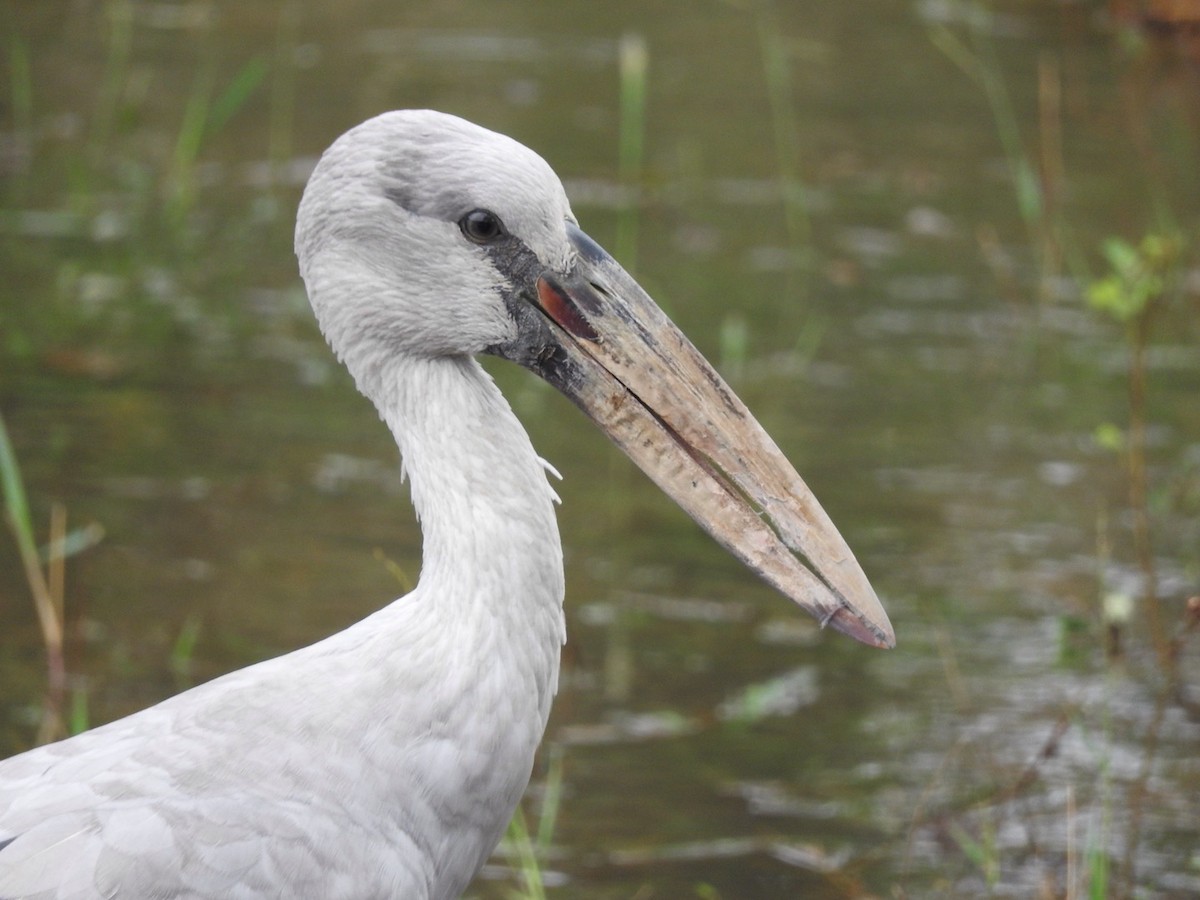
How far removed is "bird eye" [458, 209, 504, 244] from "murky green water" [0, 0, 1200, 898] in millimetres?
1566

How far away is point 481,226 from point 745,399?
3623 mm

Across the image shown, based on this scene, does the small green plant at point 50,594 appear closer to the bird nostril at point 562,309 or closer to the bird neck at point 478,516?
the bird neck at point 478,516

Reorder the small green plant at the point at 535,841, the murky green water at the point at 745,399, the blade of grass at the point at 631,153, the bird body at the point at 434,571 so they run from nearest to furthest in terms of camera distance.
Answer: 1. the bird body at the point at 434,571
2. the small green plant at the point at 535,841
3. the murky green water at the point at 745,399
4. the blade of grass at the point at 631,153

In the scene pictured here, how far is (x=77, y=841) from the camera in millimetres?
2566

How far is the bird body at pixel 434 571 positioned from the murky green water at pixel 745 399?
1.18m

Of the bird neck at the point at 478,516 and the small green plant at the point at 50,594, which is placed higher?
the bird neck at the point at 478,516

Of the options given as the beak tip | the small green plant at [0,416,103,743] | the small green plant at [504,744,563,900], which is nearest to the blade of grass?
the small green plant at [0,416,103,743]

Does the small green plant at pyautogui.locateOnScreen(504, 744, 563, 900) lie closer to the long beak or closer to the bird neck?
the bird neck

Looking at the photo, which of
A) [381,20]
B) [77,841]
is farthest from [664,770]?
[381,20]

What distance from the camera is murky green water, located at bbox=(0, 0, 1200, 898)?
14.4ft

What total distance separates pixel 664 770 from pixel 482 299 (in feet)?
6.06

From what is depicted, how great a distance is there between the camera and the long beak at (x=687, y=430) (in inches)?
115

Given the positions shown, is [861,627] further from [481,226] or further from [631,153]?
[631,153]

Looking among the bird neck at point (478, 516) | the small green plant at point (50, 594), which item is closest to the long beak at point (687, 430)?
the bird neck at point (478, 516)
